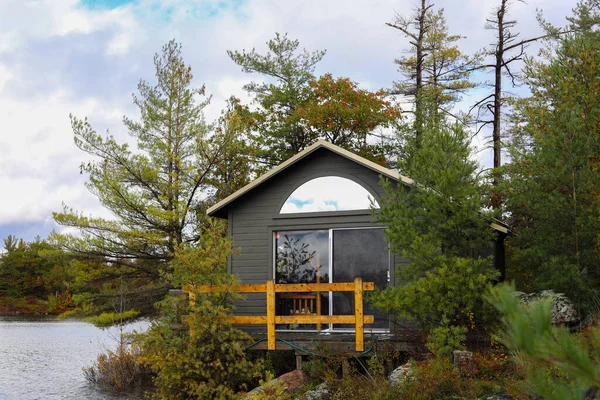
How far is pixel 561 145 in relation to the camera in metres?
11.8

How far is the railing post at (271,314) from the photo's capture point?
37.3 ft

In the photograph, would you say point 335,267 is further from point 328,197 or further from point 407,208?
point 407,208

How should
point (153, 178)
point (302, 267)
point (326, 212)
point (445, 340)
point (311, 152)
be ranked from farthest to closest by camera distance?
point (153, 178) < point (311, 152) < point (302, 267) < point (326, 212) < point (445, 340)

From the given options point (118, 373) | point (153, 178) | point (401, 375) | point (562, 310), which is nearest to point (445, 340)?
point (401, 375)

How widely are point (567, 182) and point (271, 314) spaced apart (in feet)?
19.8

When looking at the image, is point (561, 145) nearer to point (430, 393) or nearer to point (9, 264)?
point (430, 393)

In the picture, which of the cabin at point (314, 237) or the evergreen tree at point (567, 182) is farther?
the cabin at point (314, 237)

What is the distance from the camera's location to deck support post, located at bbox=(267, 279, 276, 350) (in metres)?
11.4

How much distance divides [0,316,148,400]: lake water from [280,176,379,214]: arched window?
4.06m

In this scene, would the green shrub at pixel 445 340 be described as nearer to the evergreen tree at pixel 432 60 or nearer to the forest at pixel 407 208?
the forest at pixel 407 208

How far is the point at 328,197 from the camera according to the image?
13.1 meters

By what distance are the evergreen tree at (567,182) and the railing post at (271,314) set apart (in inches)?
195

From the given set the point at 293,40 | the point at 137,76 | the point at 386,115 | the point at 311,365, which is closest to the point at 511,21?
the point at 386,115

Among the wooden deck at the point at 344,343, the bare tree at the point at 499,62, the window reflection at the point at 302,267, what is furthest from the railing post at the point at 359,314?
the bare tree at the point at 499,62
